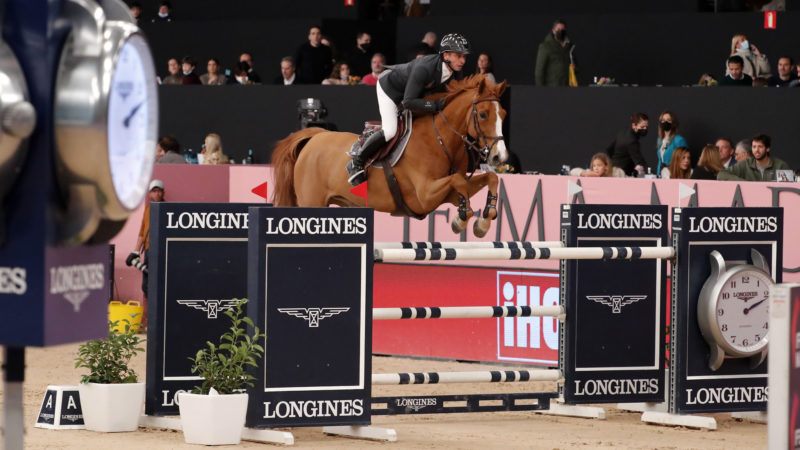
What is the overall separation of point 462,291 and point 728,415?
3.13 meters

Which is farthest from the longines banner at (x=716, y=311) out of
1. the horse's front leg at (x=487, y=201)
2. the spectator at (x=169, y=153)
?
the spectator at (x=169, y=153)

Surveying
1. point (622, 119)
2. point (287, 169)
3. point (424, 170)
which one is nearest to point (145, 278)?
point (287, 169)

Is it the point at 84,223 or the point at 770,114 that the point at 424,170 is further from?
the point at 84,223

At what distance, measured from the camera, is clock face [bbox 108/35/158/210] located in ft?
6.72

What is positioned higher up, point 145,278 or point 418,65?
point 418,65

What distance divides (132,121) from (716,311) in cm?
597

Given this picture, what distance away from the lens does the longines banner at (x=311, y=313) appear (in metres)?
6.70

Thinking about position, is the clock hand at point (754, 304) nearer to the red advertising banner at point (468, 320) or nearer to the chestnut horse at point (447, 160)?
the chestnut horse at point (447, 160)

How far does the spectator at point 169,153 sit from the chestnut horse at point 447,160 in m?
4.22

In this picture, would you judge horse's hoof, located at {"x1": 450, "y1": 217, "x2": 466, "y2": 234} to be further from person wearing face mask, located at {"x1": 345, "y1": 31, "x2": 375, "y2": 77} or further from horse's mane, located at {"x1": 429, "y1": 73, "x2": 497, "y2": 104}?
person wearing face mask, located at {"x1": 345, "y1": 31, "x2": 375, "y2": 77}

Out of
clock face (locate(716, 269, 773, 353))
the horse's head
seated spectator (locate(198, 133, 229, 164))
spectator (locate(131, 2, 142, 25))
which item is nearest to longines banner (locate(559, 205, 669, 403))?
clock face (locate(716, 269, 773, 353))

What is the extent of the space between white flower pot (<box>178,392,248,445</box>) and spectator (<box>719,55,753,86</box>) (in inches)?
328

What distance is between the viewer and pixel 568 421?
7945 mm

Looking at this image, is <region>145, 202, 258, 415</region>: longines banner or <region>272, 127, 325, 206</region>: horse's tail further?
<region>272, 127, 325, 206</region>: horse's tail
